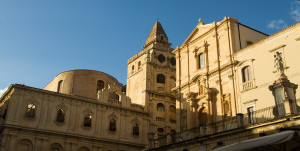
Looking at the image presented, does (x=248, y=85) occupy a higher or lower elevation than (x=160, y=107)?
lower

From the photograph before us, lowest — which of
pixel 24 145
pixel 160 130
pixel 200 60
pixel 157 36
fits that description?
pixel 24 145

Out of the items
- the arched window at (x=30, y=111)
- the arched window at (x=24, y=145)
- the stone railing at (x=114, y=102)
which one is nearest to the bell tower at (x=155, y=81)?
the stone railing at (x=114, y=102)

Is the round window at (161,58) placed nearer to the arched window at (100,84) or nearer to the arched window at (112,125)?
the arched window at (100,84)

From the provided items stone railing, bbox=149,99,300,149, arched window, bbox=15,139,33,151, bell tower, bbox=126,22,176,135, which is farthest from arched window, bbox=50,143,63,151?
bell tower, bbox=126,22,176,135

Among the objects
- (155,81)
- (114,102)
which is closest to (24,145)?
(114,102)

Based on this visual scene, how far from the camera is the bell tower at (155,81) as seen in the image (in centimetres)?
4262

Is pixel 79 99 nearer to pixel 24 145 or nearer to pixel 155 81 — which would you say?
pixel 24 145

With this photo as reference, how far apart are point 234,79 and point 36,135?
20.2m

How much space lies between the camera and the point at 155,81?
44.9 meters

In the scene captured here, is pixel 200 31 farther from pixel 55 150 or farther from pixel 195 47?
pixel 55 150

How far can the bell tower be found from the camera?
4262 cm

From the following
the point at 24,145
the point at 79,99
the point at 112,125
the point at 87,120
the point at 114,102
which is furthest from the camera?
the point at 114,102

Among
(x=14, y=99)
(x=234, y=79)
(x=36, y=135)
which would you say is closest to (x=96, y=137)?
(x=36, y=135)

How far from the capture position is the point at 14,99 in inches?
1310
